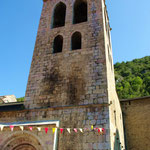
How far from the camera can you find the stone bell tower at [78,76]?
6.46m

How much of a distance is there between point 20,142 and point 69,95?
280cm

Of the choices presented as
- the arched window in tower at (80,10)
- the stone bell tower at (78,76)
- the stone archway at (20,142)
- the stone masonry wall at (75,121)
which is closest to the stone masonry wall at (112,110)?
the stone bell tower at (78,76)

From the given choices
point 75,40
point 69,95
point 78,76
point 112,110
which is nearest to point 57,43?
point 75,40

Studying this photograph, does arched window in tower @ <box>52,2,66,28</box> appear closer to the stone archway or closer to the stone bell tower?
the stone bell tower

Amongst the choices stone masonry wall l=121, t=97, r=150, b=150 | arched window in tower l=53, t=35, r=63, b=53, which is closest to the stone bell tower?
arched window in tower l=53, t=35, r=63, b=53

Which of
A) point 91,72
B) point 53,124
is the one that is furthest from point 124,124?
point 53,124

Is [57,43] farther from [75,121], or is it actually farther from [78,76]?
[75,121]

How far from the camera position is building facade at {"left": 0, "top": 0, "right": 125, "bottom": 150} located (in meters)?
6.20

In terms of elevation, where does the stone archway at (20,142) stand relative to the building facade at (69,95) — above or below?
below

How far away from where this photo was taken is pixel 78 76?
7766 millimetres

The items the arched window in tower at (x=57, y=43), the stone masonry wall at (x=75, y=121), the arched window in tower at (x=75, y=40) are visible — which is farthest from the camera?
the arched window in tower at (x=57, y=43)

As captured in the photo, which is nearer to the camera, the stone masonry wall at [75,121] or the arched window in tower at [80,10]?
the stone masonry wall at [75,121]

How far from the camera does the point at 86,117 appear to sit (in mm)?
6473

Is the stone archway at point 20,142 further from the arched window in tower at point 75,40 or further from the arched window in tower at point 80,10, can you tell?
the arched window in tower at point 80,10
